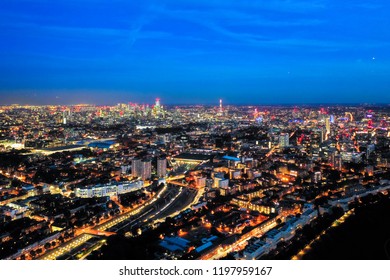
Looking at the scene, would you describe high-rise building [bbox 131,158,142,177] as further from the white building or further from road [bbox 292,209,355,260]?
road [bbox 292,209,355,260]

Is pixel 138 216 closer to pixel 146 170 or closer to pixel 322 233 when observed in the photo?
pixel 322 233

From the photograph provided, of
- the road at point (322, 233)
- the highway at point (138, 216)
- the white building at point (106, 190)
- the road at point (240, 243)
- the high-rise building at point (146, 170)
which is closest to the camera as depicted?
the road at point (322, 233)

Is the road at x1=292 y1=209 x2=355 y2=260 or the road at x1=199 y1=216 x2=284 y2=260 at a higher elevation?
the road at x1=292 y1=209 x2=355 y2=260

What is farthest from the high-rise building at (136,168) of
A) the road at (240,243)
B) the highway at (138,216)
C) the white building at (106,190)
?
the road at (240,243)

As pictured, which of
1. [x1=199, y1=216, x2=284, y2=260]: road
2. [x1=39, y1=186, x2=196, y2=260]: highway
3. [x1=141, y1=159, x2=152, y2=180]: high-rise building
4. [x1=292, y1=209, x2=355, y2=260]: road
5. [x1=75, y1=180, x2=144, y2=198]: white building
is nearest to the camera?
[x1=292, y1=209, x2=355, y2=260]: road

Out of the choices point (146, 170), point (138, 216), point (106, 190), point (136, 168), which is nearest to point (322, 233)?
point (138, 216)

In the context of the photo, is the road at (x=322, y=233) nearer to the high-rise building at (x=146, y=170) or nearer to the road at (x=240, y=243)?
the road at (x=240, y=243)

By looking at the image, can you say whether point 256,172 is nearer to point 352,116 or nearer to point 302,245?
point 302,245

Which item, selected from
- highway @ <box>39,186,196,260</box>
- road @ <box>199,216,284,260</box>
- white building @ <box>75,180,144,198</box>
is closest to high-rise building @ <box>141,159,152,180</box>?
white building @ <box>75,180,144,198</box>

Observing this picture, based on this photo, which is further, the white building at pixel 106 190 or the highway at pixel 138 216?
the white building at pixel 106 190

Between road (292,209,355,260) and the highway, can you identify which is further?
the highway

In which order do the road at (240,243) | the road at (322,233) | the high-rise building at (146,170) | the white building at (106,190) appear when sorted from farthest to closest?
the high-rise building at (146,170) → the white building at (106,190) → the road at (240,243) → the road at (322,233)

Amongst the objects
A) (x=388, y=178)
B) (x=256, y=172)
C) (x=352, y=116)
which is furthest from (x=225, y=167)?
(x=352, y=116)
